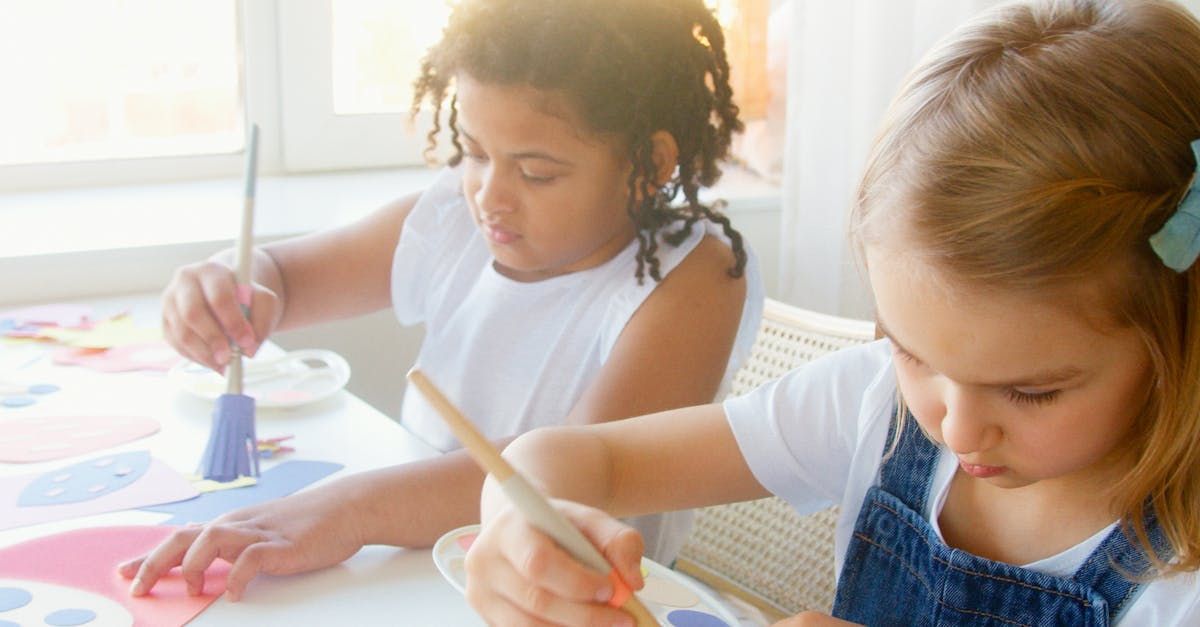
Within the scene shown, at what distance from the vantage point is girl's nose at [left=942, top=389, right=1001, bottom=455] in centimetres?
66

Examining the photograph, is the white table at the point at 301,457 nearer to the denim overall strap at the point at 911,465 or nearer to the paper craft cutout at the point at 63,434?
the paper craft cutout at the point at 63,434

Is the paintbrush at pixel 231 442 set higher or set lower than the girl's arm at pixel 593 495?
lower

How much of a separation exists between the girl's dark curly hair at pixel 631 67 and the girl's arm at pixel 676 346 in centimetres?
2

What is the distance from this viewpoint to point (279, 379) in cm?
118

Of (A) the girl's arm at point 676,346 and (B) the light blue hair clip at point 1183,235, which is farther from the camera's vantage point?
(A) the girl's arm at point 676,346

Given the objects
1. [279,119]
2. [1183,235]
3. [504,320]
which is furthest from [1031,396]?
[279,119]

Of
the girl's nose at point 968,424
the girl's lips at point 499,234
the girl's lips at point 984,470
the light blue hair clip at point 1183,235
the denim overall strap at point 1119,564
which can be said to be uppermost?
the light blue hair clip at point 1183,235

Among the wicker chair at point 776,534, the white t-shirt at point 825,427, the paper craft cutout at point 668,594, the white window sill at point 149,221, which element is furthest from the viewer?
the white window sill at point 149,221

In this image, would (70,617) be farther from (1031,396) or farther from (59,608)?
(1031,396)

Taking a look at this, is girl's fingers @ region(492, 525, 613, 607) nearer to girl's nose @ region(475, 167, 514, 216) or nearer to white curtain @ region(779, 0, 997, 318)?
girl's nose @ region(475, 167, 514, 216)

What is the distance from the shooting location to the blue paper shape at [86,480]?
2.99ft

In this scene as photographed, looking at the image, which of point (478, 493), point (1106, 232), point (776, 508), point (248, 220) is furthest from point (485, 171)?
point (1106, 232)

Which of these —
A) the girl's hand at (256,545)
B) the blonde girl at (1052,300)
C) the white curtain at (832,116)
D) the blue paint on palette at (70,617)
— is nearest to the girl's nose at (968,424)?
the blonde girl at (1052,300)

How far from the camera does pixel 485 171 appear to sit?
3.61 ft
